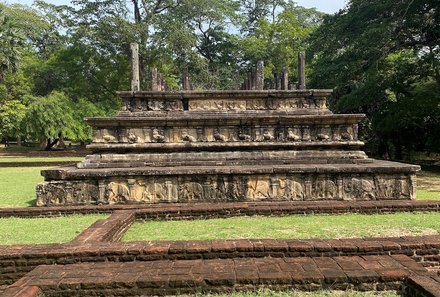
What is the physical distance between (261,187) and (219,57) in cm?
3046

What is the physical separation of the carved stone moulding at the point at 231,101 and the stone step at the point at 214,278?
249 inches

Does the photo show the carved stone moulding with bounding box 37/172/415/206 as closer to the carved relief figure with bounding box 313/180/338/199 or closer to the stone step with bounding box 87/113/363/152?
the carved relief figure with bounding box 313/180/338/199

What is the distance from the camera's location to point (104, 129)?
26.6ft

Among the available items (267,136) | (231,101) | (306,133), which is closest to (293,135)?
Result: (306,133)

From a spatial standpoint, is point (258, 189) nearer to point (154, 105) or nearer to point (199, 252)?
point (199, 252)

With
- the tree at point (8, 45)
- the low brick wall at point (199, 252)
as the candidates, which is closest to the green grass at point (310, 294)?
the low brick wall at point (199, 252)

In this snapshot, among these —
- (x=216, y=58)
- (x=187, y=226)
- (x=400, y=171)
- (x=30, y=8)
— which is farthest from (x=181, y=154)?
(x=30, y=8)

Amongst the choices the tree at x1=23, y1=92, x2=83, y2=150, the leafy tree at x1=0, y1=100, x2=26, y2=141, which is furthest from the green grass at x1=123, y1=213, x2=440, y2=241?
the tree at x1=23, y1=92, x2=83, y2=150

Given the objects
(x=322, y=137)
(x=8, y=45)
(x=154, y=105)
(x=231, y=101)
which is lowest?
(x=322, y=137)

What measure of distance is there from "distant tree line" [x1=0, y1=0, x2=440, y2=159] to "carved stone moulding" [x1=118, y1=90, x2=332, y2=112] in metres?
4.80

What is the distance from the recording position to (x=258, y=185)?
23.2 ft

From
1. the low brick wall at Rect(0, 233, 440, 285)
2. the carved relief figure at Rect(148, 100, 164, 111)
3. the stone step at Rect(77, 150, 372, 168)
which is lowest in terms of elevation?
the low brick wall at Rect(0, 233, 440, 285)

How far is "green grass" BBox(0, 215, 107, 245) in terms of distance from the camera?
186 inches

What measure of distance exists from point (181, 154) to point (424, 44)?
37.1 feet
